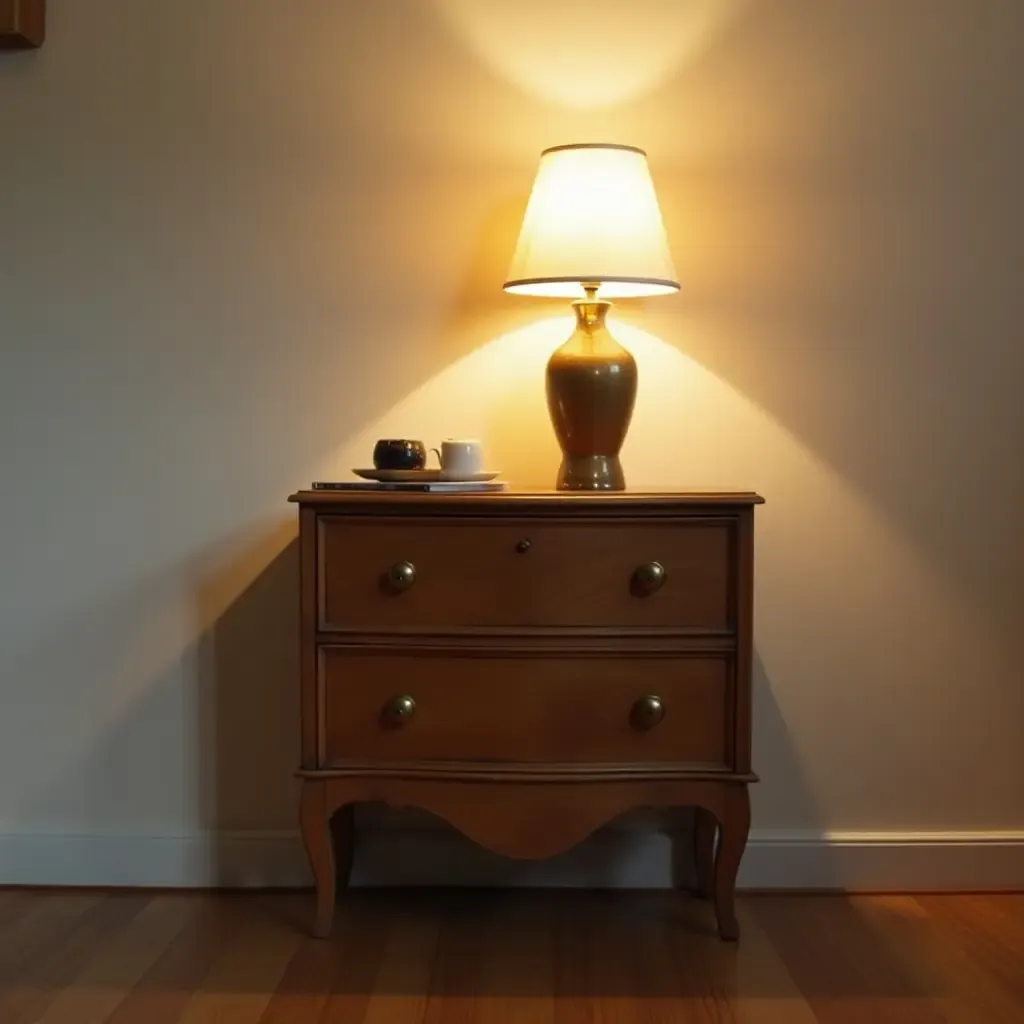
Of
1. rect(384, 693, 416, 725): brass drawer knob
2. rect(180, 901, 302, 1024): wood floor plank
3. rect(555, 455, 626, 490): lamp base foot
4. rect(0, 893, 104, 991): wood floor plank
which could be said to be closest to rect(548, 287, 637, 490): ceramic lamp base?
rect(555, 455, 626, 490): lamp base foot

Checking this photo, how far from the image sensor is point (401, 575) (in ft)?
6.13

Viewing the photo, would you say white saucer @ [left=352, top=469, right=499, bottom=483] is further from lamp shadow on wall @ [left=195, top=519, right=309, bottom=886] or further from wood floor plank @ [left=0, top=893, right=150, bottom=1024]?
wood floor plank @ [left=0, top=893, right=150, bottom=1024]

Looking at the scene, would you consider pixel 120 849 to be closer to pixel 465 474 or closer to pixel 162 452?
pixel 162 452

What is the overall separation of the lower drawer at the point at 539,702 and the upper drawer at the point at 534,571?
0.06 metres

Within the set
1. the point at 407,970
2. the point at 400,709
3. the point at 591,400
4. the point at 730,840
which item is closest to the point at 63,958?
the point at 407,970

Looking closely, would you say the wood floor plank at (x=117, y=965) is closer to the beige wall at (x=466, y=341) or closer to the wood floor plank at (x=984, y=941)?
the beige wall at (x=466, y=341)

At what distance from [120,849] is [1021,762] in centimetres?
178

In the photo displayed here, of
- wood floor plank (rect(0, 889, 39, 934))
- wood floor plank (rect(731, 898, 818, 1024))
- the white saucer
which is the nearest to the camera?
wood floor plank (rect(731, 898, 818, 1024))

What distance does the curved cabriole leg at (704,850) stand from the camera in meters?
2.18

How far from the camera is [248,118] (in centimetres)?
222

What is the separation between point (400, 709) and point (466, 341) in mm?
756

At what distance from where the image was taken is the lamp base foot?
2.01 meters

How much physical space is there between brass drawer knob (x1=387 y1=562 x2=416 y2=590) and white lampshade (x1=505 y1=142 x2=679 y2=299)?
527mm

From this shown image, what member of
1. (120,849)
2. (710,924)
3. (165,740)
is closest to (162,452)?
(165,740)
